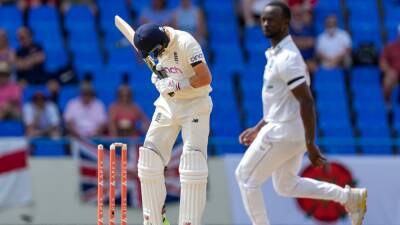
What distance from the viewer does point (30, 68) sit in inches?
561

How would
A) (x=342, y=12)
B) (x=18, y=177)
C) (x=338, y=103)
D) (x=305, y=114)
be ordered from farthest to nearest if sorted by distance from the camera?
(x=342, y=12), (x=338, y=103), (x=18, y=177), (x=305, y=114)

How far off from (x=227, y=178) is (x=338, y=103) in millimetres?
2797

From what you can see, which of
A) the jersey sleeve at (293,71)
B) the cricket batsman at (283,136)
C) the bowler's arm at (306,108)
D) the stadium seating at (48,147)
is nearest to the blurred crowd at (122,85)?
the stadium seating at (48,147)

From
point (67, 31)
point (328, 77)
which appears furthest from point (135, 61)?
point (328, 77)

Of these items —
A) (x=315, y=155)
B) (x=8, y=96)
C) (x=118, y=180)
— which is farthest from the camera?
(x=8, y=96)

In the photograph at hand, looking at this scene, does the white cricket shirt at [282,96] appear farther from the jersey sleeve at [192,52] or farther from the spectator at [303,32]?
the spectator at [303,32]

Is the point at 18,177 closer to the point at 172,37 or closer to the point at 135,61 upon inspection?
the point at 135,61

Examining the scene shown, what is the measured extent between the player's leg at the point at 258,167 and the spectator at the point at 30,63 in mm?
6146

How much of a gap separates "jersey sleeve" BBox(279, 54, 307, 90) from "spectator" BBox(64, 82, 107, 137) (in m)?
5.20

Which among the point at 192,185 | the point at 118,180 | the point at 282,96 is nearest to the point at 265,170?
the point at 282,96

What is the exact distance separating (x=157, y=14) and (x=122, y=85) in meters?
2.03

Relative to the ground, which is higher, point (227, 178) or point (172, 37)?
point (172, 37)

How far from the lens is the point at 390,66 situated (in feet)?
48.9

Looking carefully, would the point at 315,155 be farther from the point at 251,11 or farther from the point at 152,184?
the point at 251,11
